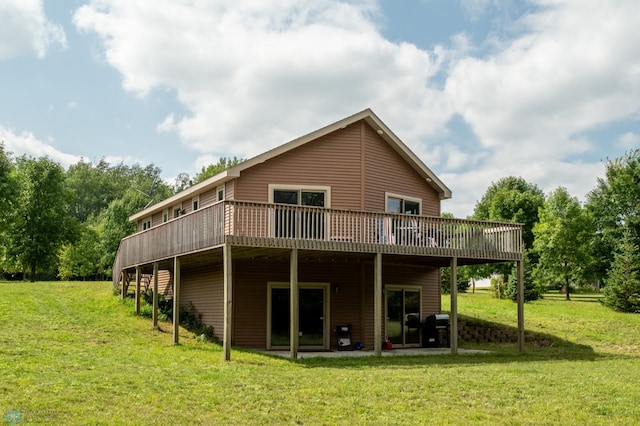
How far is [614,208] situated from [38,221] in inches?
1528

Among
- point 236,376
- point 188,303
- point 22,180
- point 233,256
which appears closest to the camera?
point 236,376

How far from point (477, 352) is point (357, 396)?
9.77m

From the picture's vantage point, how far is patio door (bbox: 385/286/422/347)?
73.7 feet

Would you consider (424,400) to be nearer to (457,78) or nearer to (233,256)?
(233,256)

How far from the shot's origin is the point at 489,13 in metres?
20.3

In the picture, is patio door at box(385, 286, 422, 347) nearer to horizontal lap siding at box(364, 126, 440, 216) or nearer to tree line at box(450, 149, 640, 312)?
horizontal lap siding at box(364, 126, 440, 216)

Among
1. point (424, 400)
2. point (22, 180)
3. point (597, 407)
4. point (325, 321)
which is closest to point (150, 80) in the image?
point (325, 321)

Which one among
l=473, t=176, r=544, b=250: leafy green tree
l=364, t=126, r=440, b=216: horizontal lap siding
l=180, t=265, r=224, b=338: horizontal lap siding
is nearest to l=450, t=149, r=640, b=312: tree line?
l=473, t=176, r=544, b=250: leafy green tree

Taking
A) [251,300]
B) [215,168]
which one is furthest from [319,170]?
[215,168]

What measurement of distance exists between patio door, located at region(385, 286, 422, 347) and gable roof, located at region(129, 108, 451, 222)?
4.06 meters

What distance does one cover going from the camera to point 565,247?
43.8 m

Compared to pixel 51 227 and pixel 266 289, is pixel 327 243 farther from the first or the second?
pixel 51 227

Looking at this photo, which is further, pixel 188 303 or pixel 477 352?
pixel 188 303

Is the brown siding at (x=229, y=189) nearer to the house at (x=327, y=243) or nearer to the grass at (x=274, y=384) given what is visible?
the house at (x=327, y=243)
